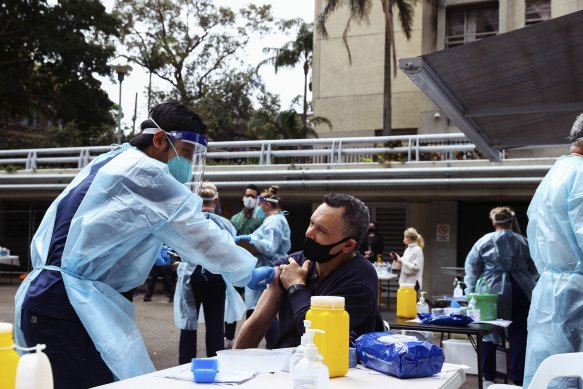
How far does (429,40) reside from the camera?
21500 millimetres

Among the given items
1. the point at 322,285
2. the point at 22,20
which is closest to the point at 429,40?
the point at 22,20

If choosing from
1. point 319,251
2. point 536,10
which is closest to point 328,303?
point 319,251

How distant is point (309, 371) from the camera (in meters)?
1.93

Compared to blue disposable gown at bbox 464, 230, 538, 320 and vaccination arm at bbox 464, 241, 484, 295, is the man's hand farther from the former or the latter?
vaccination arm at bbox 464, 241, 484, 295

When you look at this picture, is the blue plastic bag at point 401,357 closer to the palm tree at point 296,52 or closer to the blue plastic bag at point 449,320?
the blue plastic bag at point 449,320

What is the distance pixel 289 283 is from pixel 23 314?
1.13 metres

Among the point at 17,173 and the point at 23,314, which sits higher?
the point at 17,173

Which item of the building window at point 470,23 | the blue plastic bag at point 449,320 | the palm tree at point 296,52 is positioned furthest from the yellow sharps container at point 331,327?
the palm tree at point 296,52

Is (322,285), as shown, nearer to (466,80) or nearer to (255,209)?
(466,80)

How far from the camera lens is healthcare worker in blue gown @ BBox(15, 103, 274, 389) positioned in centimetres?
275

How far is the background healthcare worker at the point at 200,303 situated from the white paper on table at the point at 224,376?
3739mm

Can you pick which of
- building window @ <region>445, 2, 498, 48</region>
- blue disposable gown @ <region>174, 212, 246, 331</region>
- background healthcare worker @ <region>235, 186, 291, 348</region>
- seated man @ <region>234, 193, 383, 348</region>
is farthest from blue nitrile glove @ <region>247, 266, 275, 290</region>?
building window @ <region>445, 2, 498, 48</region>

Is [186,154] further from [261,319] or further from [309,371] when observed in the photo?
[309,371]

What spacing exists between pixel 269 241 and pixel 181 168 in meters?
4.43
